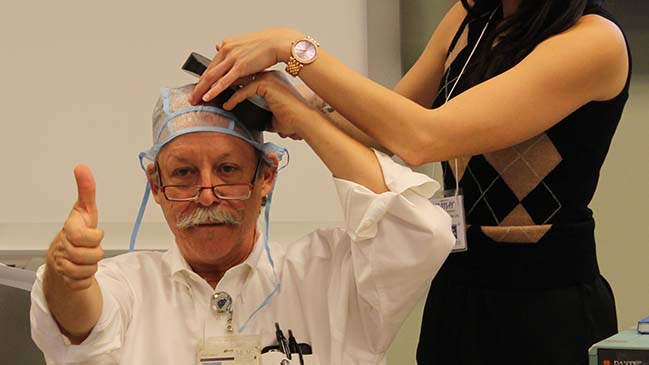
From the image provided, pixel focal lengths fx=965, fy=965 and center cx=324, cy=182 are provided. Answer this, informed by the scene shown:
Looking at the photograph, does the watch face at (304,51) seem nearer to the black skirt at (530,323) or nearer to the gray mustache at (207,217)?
the gray mustache at (207,217)

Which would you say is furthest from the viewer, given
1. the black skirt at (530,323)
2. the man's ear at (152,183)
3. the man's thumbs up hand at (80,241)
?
the man's ear at (152,183)

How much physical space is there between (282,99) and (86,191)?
0.41 m

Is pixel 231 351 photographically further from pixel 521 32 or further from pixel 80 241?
pixel 521 32

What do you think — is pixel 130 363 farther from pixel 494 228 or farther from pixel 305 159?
pixel 305 159

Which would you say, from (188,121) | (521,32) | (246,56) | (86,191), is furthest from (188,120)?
(521,32)

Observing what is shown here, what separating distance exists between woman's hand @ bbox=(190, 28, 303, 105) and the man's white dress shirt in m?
0.26

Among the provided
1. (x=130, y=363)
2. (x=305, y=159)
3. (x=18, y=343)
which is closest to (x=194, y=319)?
(x=130, y=363)

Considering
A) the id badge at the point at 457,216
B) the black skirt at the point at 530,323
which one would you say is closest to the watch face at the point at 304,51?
the id badge at the point at 457,216

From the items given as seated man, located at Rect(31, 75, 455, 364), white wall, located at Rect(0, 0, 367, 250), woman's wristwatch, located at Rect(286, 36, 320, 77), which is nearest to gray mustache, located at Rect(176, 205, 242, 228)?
seated man, located at Rect(31, 75, 455, 364)

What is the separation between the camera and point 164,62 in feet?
10.4

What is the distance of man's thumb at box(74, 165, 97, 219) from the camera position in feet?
5.02

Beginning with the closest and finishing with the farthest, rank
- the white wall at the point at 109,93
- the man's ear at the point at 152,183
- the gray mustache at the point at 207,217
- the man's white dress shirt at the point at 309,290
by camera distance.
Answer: the man's white dress shirt at the point at 309,290, the gray mustache at the point at 207,217, the man's ear at the point at 152,183, the white wall at the point at 109,93

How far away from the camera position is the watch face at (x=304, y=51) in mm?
1717

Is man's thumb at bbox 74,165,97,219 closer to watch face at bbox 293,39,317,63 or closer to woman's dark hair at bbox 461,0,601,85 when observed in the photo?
watch face at bbox 293,39,317,63
